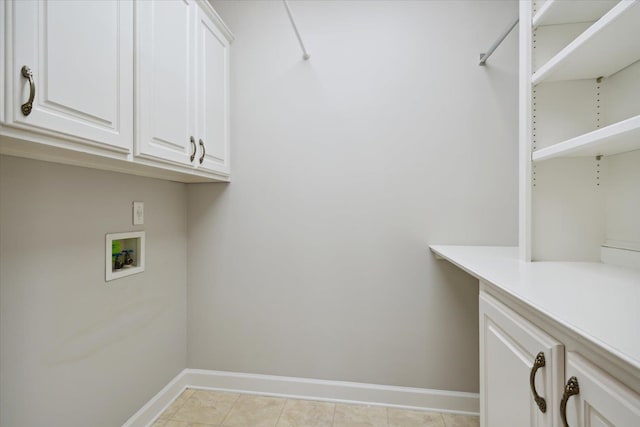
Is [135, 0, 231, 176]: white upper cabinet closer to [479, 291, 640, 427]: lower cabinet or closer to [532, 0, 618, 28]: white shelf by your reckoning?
[479, 291, 640, 427]: lower cabinet

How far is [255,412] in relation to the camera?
181cm

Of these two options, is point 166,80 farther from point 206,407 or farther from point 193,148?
point 206,407

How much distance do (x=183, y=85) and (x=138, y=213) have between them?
27.9 inches

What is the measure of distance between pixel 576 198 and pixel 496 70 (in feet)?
3.06

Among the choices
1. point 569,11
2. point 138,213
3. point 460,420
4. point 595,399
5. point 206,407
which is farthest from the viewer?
point 206,407

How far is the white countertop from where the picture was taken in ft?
1.72

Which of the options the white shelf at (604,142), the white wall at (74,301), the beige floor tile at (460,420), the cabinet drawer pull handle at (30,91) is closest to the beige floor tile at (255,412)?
the white wall at (74,301)

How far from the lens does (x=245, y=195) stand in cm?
203

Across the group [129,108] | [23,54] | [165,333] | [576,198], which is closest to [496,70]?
[576,198]

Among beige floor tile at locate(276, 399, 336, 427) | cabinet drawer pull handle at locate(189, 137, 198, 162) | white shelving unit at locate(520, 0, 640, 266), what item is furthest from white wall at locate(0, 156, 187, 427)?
white shelving unit at locate(520, 0, 640, 266)

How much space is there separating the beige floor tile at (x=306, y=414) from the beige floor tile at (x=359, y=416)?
0.15 ft

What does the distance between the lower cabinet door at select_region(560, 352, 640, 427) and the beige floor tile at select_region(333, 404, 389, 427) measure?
1301mm

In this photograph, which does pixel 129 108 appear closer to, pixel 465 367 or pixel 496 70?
pixel 496 70

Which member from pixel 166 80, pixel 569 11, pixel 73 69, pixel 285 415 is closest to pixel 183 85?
pixel 166 80
